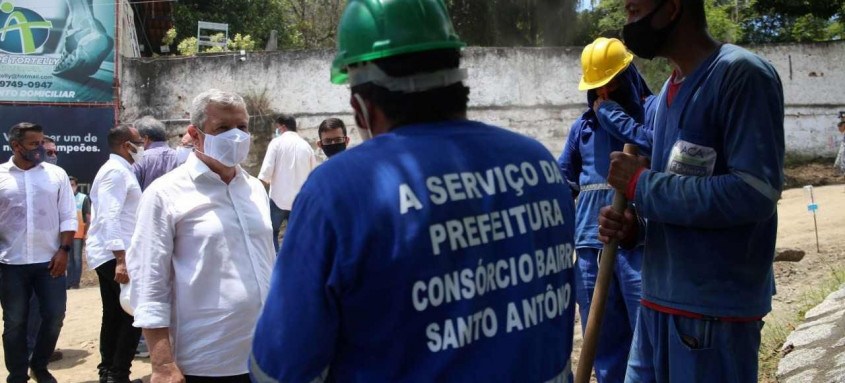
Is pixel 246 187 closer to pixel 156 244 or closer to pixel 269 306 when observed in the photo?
pixel 156 244

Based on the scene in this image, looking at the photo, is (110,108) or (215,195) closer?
(215,195)

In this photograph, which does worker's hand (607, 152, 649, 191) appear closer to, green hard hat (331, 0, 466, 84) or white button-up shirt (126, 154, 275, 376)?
green hard hat (331, 0, 466, 84)

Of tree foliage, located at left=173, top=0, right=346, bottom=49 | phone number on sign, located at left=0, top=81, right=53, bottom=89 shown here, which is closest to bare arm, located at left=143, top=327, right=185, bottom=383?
phone number on sign, located at left=0, top=81, right=53, bottom=89

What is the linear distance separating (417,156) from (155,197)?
1.89 m

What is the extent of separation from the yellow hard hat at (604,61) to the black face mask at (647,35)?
5.06 feet

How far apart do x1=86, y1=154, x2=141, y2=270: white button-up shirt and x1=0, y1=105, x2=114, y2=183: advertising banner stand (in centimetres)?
1015

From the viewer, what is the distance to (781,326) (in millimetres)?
5383

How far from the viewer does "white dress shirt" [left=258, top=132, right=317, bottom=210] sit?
816 cm

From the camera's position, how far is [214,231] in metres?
3.15

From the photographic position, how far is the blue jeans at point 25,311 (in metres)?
5.79

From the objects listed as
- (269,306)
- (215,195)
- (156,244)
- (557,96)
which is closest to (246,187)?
(215,195)

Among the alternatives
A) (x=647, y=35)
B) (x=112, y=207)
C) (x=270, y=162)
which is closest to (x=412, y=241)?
(x=647, y=35)

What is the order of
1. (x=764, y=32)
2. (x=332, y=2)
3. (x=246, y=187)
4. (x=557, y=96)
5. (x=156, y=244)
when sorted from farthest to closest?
1. (x=332, y=2)
2. (x=764, y=32)
3. (x=557, y=96)
4. (x=246, y=187)
5. (x=156, y=244)

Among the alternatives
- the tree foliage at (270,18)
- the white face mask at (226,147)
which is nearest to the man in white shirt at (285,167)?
the white face mask at (226,147)
